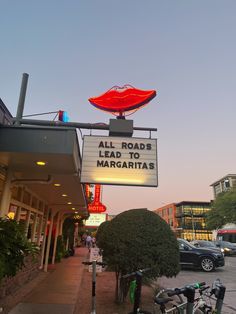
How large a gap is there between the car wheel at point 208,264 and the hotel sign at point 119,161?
11456mm

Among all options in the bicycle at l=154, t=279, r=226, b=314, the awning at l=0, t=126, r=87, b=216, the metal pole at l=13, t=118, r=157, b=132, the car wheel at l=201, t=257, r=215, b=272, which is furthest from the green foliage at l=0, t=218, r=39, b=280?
the car wheel at l=201, t=257, r=215, b=272

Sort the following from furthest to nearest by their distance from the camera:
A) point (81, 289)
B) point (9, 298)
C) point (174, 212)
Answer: point (174, 212) < point (81, 289) < point (9, 298)

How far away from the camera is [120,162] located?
6.25 meters

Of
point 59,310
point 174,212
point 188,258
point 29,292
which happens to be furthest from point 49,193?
point 174,212

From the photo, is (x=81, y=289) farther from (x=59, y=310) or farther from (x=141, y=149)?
(x=141, y=149)

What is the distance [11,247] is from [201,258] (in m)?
13.4

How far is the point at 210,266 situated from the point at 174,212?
87274mm

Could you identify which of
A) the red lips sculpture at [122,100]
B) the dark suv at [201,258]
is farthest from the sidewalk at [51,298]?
the dark suv at [201,258]

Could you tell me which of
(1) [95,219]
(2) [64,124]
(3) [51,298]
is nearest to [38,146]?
(2) [64,124]

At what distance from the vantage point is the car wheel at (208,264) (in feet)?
50.4

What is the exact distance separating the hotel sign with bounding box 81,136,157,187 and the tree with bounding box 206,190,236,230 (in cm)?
4823

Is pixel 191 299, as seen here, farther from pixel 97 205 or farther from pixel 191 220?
pixel 191 220

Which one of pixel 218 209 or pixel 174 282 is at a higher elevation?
pixel 218 209

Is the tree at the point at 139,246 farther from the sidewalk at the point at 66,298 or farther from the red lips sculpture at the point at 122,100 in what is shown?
the red lips sculpture at the point at 122,100
